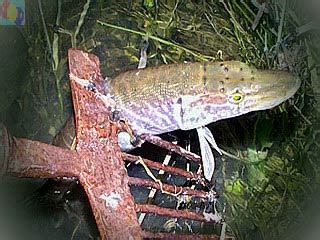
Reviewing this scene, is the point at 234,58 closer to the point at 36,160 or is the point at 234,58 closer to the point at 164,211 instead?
the point at 164,211

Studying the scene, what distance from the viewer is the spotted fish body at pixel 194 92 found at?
2.44 feet

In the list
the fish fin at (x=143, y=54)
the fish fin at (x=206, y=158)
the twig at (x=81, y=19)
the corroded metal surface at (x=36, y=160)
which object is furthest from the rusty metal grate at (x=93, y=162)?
the twig at (x=81, y=19)

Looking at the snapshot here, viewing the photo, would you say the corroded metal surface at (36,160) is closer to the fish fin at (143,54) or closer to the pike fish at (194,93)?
the pike fish at (194,93)

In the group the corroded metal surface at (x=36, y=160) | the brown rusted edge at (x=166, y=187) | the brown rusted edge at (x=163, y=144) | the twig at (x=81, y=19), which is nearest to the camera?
the corroded metal surface at (x=36, y=160)

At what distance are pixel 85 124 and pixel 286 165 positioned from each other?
1.94ft

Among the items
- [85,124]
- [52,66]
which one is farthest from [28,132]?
[85,124]

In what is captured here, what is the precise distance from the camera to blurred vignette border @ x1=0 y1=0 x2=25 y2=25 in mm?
676

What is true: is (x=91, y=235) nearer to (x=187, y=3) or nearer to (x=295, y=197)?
(x=295, y=197)

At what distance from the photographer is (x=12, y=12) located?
2.32 ft

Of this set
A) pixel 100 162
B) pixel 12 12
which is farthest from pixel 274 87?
pixel 12 12

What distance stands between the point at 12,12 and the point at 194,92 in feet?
0.88

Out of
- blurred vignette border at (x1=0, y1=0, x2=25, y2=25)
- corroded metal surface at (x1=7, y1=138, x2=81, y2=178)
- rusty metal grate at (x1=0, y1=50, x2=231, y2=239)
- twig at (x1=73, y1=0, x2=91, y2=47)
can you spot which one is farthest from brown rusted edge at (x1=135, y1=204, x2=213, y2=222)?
twig at (x1=73, y1=0, x2=91, y2=47)

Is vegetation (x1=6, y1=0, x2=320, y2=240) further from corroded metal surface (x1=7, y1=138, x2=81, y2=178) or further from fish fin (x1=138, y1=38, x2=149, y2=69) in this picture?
corroded metal surface (x1=7, y1=138, x2=81, y2=178)

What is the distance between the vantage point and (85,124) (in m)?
0.66
